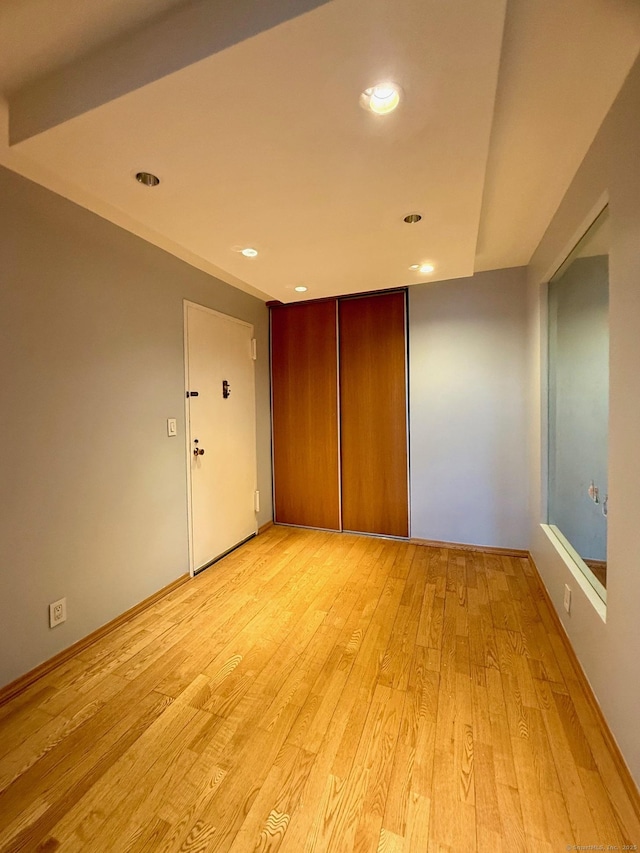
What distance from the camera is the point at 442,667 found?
174 centimetres

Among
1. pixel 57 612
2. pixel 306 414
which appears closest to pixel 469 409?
pixel 306 414

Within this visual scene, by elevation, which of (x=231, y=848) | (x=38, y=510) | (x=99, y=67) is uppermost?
(x=99, y=67)

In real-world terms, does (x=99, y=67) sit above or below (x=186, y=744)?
above

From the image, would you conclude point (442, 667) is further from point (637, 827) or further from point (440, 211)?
point (440, 211)

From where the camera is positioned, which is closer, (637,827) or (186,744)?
(637,827)

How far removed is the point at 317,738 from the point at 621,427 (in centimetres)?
164

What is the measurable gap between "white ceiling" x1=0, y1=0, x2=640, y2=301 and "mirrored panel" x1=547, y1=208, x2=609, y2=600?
50cm

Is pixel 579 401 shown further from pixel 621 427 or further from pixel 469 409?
pixel 469 409

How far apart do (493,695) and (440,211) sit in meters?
2.23

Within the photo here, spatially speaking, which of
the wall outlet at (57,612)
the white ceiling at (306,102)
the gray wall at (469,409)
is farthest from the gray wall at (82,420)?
the gray wall at (469,409)

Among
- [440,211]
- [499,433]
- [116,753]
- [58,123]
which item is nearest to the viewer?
[58,123]

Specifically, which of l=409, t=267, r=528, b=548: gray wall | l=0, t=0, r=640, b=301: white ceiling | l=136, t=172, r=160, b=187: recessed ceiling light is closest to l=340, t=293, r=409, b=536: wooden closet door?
l=409, t=267, r=528, b=548: gray wall

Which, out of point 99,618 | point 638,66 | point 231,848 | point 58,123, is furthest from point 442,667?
point 58,123

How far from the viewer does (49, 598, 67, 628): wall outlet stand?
1.77 metres
